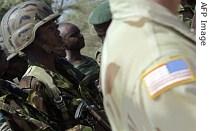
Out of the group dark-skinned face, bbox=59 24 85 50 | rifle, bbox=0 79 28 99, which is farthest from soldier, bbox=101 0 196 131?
dark-skinned face, bbox=59 24 85 50

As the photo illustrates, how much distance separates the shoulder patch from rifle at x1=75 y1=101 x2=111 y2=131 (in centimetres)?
307

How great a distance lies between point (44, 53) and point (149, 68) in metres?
3.41

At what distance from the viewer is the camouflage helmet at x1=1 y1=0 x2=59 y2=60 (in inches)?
184

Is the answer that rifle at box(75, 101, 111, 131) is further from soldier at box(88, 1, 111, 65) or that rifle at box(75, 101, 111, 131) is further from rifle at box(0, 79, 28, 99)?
soldier at box(88, 1, 111, 65)

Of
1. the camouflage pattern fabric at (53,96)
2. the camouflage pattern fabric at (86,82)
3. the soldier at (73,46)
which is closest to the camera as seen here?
the camouflage pattern fabric at (53,96)

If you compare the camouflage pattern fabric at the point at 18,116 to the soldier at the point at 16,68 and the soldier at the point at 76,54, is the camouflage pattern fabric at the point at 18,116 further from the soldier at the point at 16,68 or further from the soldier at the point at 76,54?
the soldier at the point at 76,54

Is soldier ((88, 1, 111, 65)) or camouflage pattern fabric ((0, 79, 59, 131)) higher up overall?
soldier ((88, 1, 111, 65))

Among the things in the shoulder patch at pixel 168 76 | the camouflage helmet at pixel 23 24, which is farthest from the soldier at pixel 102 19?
the shoulder patch at pixel 168 76

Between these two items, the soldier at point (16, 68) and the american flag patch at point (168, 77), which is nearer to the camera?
the american flag patch at point (168, 77)

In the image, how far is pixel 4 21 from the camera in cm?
486

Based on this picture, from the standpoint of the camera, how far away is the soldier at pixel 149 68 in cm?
128

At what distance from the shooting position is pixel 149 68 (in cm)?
130

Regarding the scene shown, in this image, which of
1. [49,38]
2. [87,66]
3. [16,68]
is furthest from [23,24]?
[87,66]

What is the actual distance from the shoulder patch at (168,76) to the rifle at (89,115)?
3073mm
